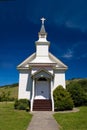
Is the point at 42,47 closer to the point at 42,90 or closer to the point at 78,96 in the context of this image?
the point at 42,90

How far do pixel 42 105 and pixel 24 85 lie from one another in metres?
5.93

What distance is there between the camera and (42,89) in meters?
29.3

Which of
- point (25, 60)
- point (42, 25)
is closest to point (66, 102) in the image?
point (25, 60)

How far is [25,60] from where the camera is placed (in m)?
33.0

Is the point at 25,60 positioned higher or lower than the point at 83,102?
higher

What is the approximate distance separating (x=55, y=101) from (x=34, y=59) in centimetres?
790

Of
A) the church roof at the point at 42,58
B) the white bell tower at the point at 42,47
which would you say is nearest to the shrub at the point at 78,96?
the church roof at the point at 42,58

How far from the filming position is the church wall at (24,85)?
30.8 meters

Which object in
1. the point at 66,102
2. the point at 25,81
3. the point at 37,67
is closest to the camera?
the point at 66,102

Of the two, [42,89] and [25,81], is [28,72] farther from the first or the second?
[42,89]

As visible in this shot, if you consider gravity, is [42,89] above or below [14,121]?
above

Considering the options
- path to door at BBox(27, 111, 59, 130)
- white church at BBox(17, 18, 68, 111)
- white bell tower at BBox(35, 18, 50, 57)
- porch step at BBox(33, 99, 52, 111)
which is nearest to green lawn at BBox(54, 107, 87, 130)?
path to door at BBox(27, 111, 59, 130)

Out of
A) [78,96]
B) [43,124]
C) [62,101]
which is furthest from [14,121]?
[78,96]

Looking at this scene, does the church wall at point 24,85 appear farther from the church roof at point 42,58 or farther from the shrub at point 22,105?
the shrub at point 22,105
